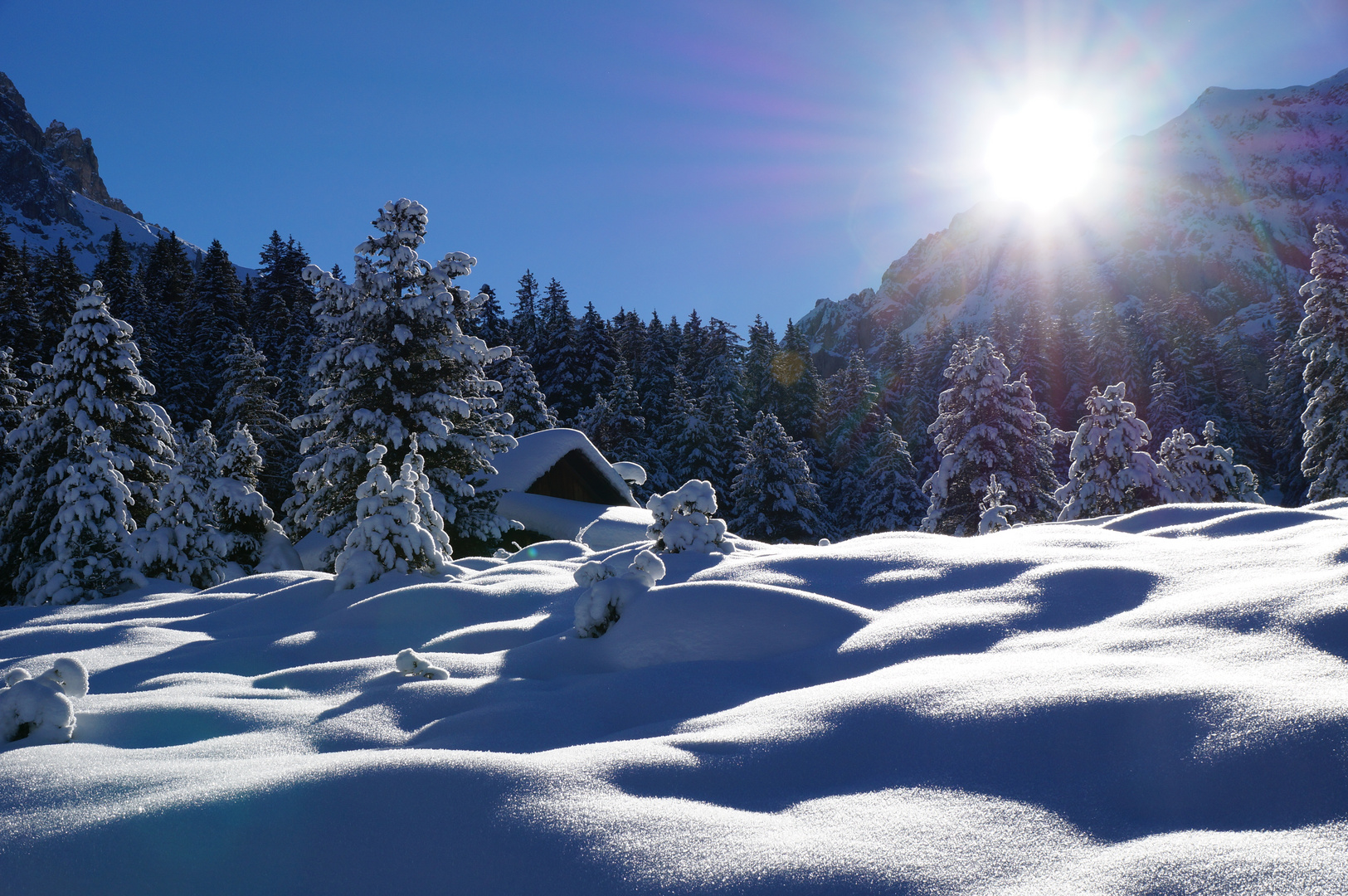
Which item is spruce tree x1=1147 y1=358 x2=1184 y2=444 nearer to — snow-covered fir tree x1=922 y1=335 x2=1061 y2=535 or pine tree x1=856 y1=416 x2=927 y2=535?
pine tree x1=856 y1=416 x2=927 y2=535

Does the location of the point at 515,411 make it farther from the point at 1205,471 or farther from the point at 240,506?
the point at 1205,471

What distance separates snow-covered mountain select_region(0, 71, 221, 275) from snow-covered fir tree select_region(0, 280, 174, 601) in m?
137

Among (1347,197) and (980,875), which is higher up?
(1347,197)

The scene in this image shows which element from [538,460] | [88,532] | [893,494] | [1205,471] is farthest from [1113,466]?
[88,532]

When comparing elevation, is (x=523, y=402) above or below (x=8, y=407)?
above

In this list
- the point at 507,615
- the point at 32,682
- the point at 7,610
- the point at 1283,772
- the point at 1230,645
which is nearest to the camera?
the point at 1283,772

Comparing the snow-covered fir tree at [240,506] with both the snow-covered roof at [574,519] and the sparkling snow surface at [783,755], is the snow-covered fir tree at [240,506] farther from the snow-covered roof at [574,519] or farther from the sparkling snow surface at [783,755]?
the sparkling snow surface at [783,755]

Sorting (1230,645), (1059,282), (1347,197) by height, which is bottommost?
(1230,645)

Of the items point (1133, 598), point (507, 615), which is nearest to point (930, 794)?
point (1133, 598)

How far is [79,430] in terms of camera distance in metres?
15.4

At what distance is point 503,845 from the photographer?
82.9 inches

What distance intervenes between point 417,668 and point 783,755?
255cm

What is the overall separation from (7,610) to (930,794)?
1096 centimetres

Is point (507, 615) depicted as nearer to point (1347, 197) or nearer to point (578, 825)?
point (578, 825)
